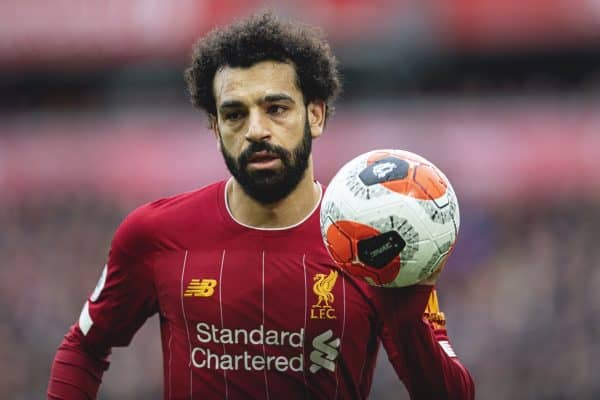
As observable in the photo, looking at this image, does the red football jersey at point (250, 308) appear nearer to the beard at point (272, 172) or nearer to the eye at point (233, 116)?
the beard at point (272, 172)

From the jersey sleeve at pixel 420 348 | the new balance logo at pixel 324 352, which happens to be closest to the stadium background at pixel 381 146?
the new balance logo at pixel 324 352

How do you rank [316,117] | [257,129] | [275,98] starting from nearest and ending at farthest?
[257,129] → [275,98] → [316,117]

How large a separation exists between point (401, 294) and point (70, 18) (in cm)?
1084

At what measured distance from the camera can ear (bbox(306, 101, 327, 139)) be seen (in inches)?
164

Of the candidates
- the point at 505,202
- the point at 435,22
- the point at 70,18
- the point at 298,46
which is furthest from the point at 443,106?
the point at 298,46

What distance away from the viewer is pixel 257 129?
387 centimetres

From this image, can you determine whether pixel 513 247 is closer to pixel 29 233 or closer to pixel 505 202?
pixel 505 202

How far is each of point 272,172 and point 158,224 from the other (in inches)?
21.9

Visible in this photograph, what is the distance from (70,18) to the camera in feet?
43.3

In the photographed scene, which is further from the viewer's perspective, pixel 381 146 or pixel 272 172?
pixel 381 146

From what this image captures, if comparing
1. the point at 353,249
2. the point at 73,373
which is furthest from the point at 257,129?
the point at 73,373

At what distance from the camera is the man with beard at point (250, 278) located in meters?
3.91

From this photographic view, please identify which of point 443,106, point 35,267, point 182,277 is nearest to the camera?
point 182,277

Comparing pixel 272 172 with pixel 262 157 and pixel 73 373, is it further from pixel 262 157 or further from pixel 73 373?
pixel 73 373
